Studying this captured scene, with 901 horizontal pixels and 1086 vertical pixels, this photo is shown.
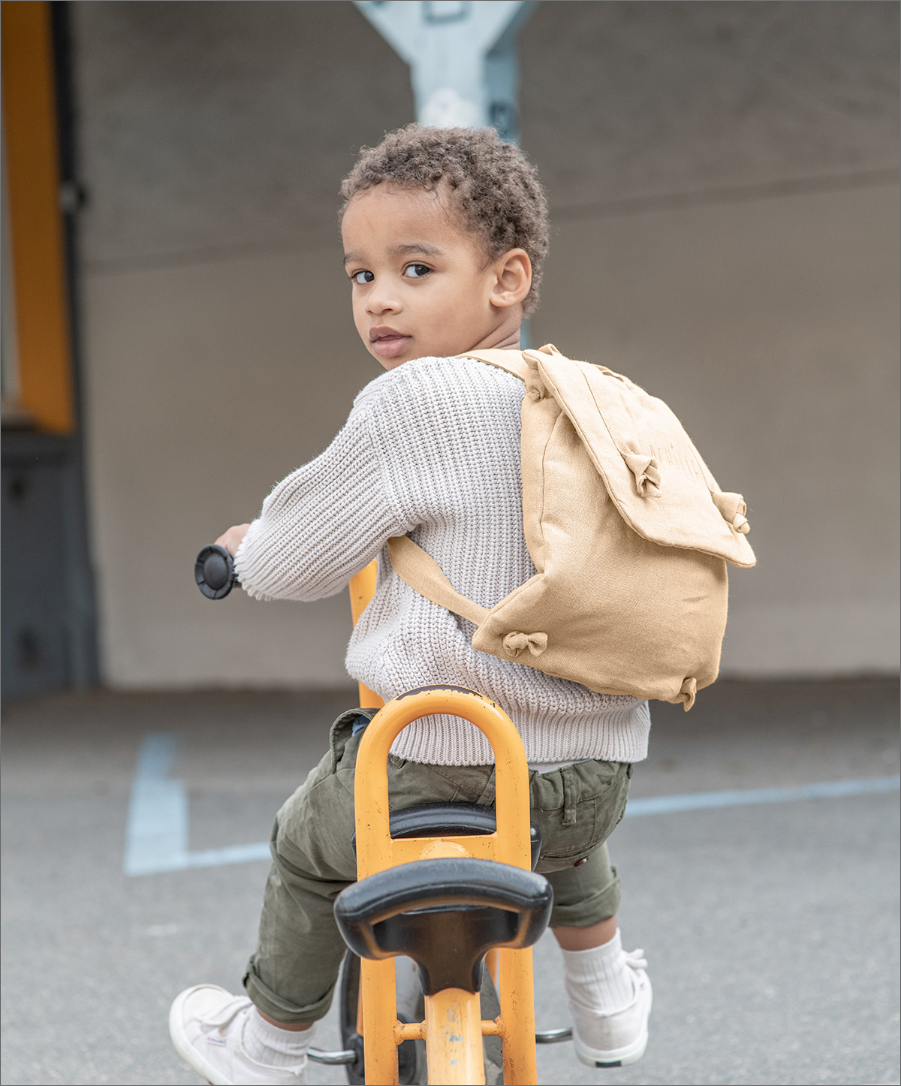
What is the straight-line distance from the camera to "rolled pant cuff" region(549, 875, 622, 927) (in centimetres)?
207

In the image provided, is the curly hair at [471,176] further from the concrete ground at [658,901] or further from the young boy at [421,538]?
the concrete ground at [658,901]

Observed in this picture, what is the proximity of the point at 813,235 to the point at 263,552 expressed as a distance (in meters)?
5.97

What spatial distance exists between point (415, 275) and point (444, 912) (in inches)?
34.0

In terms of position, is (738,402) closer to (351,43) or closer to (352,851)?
(351,43)

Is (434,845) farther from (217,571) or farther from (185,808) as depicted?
(185,808)

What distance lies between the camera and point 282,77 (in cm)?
755

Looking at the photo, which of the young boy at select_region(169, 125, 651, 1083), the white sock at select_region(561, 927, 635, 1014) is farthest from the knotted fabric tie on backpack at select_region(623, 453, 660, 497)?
the white sock at select_region(561, 927, 635, 1014)

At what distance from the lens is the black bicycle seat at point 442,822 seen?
153 centimetres

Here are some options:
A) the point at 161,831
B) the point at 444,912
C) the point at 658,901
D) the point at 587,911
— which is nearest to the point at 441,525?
the point at 444,912

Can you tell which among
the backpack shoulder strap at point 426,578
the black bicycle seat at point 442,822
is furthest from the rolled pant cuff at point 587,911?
the backpack shoulder strap at point 426,578

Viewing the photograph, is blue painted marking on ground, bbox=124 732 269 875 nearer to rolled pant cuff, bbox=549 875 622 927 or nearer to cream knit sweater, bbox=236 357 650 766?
rolled pant cuff, bbox=549 875 622 927

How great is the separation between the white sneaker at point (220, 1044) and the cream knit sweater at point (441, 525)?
66 centimetres

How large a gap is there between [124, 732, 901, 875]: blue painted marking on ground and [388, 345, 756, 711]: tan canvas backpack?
322cm

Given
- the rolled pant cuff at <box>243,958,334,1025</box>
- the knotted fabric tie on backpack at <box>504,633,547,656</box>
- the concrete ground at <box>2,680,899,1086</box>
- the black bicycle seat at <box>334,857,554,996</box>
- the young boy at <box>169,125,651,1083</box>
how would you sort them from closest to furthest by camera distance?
the black bicycle seat at <box>334,857,554,996</box>
the knotted fabric tie on backpack at <box>504,633,547,656</box>
the young boy at <box>169,125,651,1083</box>
the rolled pant cuff at <box>243,958,334,1025</box>
the concrete ground at <box>2,680,899,1086</box>
